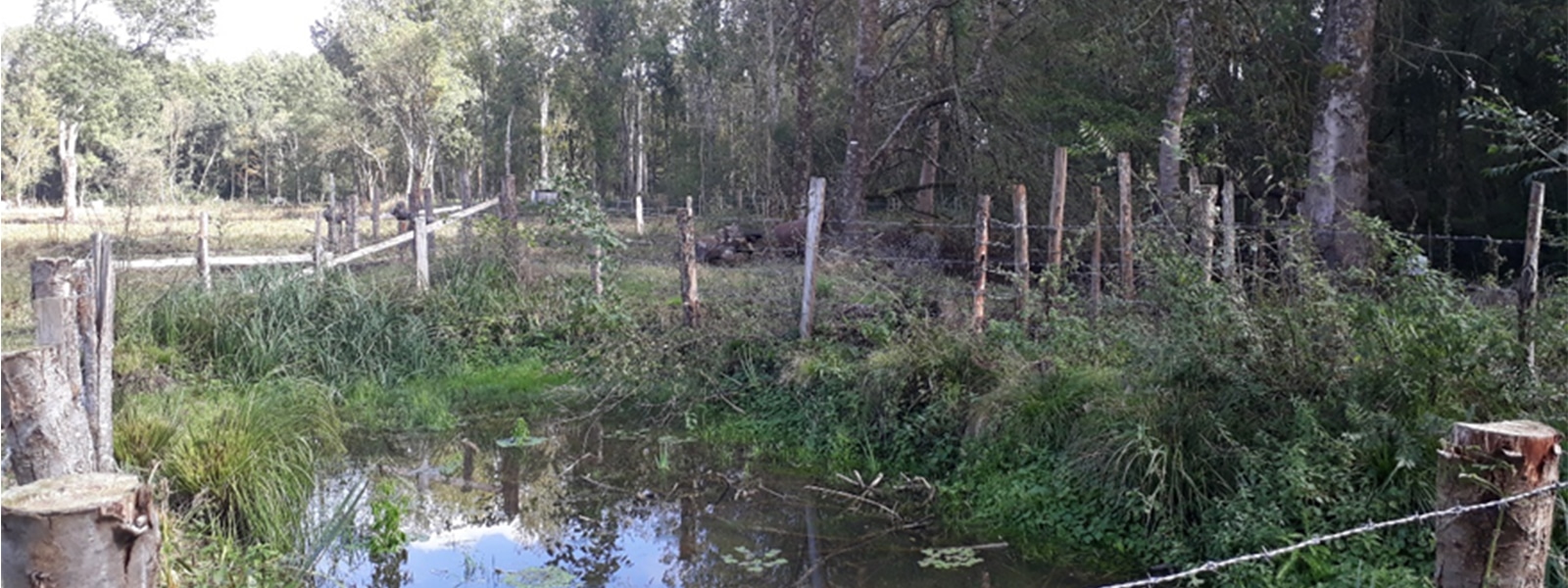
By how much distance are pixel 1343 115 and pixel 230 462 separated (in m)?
9.97

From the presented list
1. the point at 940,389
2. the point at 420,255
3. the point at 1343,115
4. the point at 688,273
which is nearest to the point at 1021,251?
the point at 940,389

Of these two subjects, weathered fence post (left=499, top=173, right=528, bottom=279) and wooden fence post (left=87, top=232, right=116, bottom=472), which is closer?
wooden fence post (left=87, top=232, right=116, bottom=472)

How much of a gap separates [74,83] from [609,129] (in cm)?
1722

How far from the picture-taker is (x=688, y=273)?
9945 millimetres

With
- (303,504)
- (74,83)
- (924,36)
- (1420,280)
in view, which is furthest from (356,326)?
(74,83)

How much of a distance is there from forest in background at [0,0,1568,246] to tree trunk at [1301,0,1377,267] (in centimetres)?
4

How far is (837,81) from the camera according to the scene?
2661 cm

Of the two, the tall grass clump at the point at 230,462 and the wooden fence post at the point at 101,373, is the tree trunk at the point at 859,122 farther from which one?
the wooden fence post at the point at 101,373

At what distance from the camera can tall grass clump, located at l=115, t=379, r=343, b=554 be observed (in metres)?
5.50

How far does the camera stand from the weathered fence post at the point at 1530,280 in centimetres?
481

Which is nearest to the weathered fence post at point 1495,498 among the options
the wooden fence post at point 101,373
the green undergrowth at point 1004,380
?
the green undergrowth at point 1004,380

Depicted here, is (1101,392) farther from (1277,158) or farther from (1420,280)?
(1277,158)

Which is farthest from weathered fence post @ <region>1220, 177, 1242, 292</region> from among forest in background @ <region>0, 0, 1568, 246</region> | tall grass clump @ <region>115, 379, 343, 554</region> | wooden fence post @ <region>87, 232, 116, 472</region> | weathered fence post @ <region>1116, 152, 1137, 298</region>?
wooden fence post @ <region>87, 232, 116, 472</region>

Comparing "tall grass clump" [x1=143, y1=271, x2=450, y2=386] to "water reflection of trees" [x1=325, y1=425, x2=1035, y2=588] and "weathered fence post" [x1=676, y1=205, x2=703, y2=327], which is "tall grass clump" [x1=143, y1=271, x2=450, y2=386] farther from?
"weathered fence post" [x1=676, y1=205, x2=703, y2=327]
